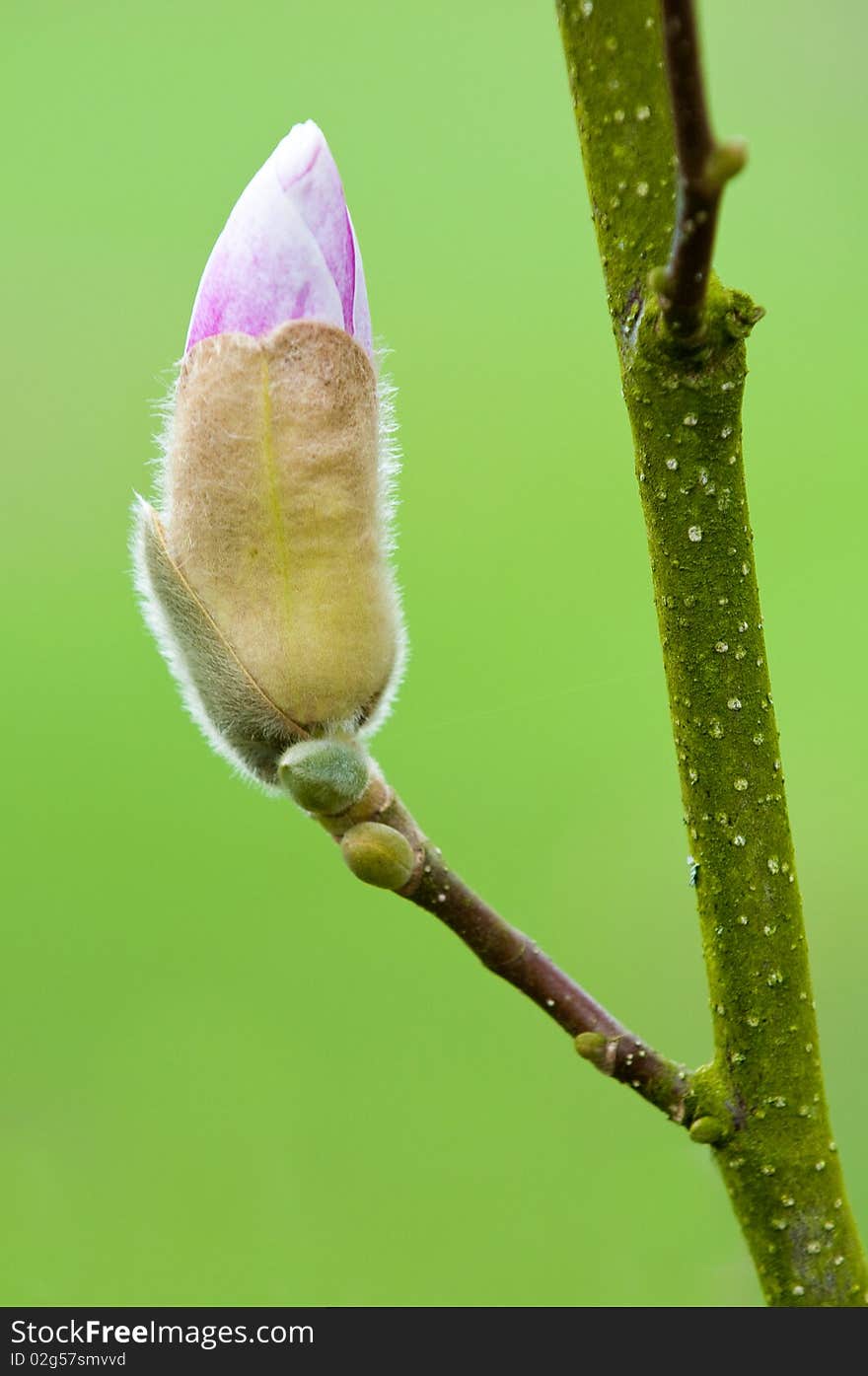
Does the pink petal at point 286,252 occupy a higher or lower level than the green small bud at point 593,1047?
higher

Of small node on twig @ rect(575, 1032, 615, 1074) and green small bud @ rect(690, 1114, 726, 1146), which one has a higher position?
small node on twig @ rect(575, 1032, 615, 1074)

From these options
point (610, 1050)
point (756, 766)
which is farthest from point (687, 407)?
point (610, 1050)

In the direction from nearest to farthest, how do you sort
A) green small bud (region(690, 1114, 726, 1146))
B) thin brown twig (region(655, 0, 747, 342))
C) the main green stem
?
Result: 1. thin brown twig (region(655, 0, 747, 342))
2. the main green stem
3. green small bud (region(690, 1114, 726, 1146))

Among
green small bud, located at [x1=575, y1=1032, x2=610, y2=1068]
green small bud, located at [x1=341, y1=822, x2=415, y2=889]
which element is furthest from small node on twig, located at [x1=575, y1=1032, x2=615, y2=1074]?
green small bud, located at [x1=341, y1=822, x2=415, y2=889]

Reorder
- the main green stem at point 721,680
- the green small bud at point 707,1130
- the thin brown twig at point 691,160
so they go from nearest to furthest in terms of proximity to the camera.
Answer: the thin brown twig at point 691,160 < the main green stem at point 721,680 < the green small bud at point 707,1130

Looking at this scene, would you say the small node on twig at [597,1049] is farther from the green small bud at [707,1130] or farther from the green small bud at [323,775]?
the green small bud at [323,775]

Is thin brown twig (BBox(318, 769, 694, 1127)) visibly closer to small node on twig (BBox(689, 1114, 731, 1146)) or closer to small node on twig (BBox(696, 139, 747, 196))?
small node on twig (BBox(689, 1114, 731, 1146))

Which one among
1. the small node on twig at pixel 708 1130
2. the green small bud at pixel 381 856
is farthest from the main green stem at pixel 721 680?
the green small bud at pixel 381 856

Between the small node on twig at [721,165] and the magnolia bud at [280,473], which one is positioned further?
the magnolia bud at [280,473]
